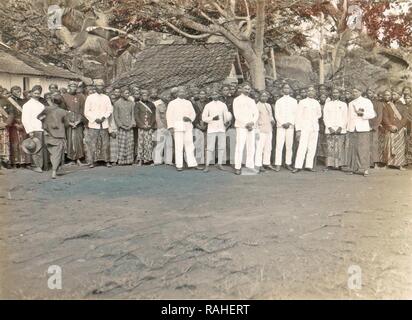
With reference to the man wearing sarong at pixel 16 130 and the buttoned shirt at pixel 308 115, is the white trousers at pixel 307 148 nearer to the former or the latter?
the buttoned shirt at pixel 308 115

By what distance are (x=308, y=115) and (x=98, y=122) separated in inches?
131

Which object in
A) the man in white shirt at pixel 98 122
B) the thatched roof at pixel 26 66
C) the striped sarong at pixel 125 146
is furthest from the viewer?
the striped sarong at pixel 125 146

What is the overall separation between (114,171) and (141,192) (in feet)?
4.40

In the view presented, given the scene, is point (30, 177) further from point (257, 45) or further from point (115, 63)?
point (257, 45)

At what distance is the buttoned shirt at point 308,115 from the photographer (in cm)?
829

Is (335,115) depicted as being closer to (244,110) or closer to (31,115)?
(244,110)

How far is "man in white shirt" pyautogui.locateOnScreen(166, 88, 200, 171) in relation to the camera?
8328mm

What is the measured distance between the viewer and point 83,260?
5.10 metres

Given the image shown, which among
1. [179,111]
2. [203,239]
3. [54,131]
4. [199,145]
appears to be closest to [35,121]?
[54,131]

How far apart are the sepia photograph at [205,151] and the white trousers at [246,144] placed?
0.02 metres

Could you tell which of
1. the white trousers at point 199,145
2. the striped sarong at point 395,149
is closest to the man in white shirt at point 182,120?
the white trousers at point 199,145

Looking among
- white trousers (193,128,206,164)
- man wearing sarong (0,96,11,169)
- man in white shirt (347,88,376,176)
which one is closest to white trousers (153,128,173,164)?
white trousers (193,128,206,164)

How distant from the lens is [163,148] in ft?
28.4

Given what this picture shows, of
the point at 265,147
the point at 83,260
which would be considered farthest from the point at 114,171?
the point at 83,260
